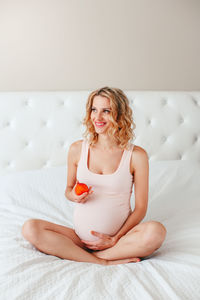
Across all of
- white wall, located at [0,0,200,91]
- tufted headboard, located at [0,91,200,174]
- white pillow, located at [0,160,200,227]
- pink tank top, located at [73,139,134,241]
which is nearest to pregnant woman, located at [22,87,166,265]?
pink tank top, located at [73,139,134,241]

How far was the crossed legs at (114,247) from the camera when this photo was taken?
1130 millimetres

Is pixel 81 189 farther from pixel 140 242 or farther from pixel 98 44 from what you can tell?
pixel 98 44

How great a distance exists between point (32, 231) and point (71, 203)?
1.93 ft

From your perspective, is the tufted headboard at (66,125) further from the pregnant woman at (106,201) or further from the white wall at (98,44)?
the pregnant woman at (106,201)

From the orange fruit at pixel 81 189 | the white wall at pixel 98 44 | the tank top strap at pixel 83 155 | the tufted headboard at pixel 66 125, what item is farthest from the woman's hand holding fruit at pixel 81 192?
the white wall at pixel 98 44

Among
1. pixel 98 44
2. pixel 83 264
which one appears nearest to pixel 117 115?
pixel 83 264

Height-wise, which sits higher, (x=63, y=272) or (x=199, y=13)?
(x=199, y=13)

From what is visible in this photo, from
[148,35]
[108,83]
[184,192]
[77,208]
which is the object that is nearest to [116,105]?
[77,208]

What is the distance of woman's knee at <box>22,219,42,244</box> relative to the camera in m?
1.15

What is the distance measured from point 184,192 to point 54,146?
95 cm

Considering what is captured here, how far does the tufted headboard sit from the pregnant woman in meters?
0.77

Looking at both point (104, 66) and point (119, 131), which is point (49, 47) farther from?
point (119, 131)

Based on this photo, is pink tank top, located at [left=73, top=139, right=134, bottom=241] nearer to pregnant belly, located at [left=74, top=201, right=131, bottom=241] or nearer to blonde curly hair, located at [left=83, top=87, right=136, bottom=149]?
pregnant belly, located at [left=74, top=201, right=131, bottom=241]

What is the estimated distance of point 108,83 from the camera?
2311 millimetres
